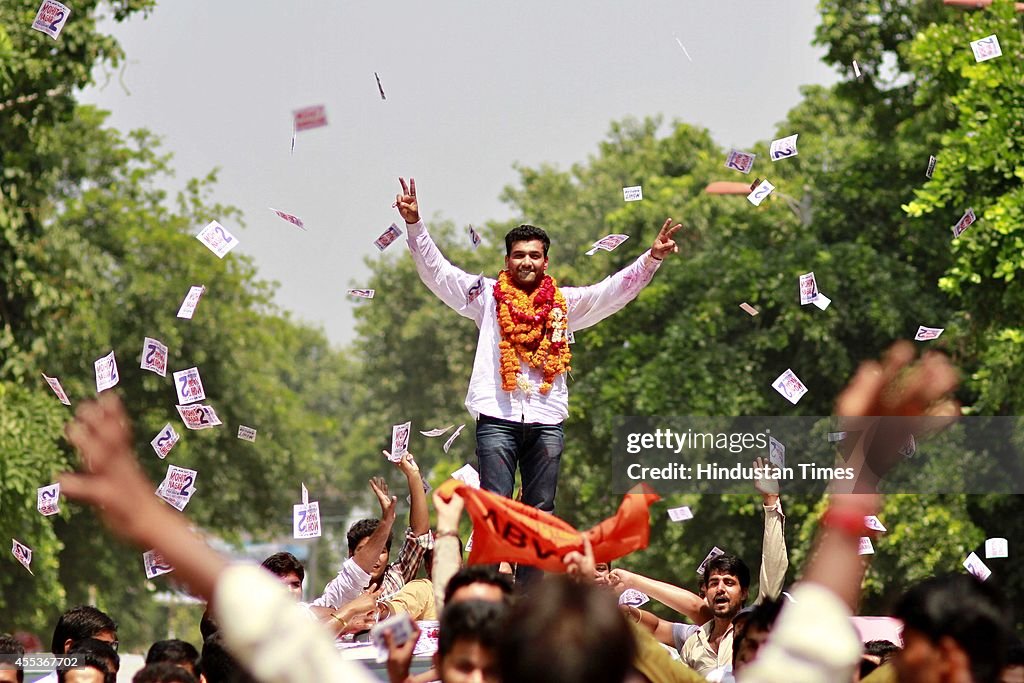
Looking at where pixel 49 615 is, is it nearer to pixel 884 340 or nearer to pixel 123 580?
pixel 123 580

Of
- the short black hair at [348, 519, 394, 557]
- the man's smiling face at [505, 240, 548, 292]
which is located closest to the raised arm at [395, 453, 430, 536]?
the short black hair at [348, 519, 394, 557]

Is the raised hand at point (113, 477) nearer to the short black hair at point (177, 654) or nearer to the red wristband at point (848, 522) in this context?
the red wristband at point (848, 522)

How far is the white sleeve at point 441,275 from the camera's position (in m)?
8.14

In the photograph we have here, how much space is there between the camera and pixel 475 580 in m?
4.03

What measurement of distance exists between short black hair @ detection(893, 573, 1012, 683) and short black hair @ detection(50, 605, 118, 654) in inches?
187

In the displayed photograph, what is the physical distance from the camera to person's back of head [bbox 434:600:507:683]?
352 cm

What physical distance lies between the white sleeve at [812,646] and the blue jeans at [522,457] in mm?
4905

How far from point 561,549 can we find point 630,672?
1555 millimetres

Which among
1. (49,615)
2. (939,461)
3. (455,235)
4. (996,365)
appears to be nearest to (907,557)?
(939,461)

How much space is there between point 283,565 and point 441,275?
175 cm

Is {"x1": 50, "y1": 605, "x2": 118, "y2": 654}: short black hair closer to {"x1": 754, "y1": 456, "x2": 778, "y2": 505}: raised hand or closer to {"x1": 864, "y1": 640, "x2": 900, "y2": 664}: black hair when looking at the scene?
{"x1": 754, "y1": 456, "x2": 778, "y2": 505}: raised hand

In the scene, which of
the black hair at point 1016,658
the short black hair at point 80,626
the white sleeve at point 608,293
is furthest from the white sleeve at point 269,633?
the white sleeve at point 608,293

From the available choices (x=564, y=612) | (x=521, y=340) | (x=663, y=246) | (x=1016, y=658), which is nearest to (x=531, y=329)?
(x=521, y=340)

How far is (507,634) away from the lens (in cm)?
296
